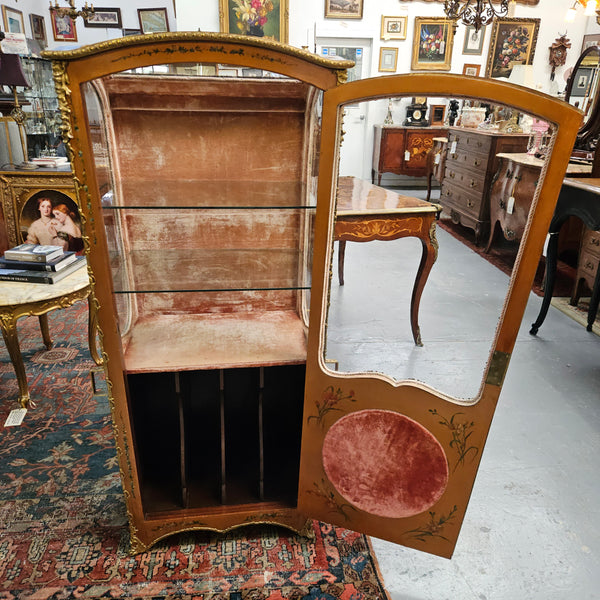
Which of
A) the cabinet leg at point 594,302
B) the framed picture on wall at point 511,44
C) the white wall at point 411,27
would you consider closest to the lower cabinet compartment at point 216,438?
the cabinet leg at point 594,302

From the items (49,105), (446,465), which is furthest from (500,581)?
(49,105)

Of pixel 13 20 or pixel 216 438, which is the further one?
pixel 13 20

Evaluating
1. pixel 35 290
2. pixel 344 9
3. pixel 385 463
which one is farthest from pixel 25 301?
pixel 344 9

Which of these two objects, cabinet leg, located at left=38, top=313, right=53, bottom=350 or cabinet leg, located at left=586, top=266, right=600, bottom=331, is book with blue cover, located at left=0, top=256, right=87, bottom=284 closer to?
cabinet leg, located at left=38, top=313, right=53, bottom=350

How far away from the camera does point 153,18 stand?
7414 mm

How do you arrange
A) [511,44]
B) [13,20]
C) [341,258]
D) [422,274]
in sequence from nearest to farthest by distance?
[422,274] < [341,258] < [13,20] < [511,44]

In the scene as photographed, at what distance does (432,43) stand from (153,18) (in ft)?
14.2

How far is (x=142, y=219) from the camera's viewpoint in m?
1.75

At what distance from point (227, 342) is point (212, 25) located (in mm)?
6421

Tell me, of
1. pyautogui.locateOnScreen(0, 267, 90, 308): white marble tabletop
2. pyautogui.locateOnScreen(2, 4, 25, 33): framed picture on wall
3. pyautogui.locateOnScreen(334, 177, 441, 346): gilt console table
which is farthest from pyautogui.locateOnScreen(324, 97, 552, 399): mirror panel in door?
pyautogui.locateOnScreen(2, 4, 25, 33): framed picture on wall

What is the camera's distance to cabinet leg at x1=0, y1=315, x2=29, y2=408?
2189mm

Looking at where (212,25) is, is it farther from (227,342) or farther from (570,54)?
(227,342)

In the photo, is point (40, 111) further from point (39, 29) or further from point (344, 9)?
point (344, 9)

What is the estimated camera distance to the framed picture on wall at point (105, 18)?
7281 millimetres
